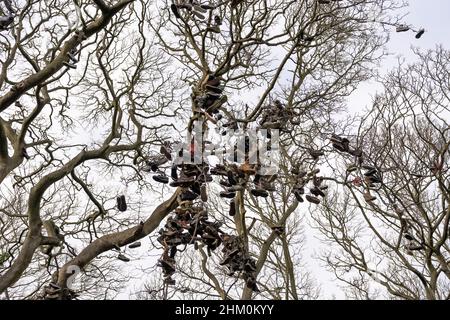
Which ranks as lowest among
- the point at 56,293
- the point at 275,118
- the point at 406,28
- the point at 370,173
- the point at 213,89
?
the point at 56,293

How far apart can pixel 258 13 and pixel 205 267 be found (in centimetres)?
454

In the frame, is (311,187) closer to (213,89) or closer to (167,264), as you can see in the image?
(213,89)

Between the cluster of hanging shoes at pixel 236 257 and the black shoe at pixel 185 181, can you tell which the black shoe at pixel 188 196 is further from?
the cluster of hanging shoes at pixel 236 257

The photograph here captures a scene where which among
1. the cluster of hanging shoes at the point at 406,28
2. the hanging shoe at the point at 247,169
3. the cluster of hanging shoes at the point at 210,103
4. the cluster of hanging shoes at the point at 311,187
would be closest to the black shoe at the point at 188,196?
the hanging shoe at the point at 247,169

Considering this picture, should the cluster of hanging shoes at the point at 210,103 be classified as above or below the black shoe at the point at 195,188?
above

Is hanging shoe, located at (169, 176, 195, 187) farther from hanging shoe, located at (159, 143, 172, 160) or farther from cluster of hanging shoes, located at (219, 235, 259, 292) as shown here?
cluster of hanging shoes, located at (219, 235, 259, 292)

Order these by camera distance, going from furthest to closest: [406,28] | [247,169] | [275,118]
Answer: [406,28]
[275,118]
[247,169]

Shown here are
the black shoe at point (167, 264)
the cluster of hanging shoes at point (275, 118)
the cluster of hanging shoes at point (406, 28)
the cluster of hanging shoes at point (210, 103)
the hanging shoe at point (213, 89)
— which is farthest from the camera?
the cluster of hanging shoes at point (406, 28)

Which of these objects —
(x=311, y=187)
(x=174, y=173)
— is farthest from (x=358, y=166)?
(x=174, y=173)

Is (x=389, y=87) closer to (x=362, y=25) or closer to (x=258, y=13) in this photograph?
(x=362, y=25)

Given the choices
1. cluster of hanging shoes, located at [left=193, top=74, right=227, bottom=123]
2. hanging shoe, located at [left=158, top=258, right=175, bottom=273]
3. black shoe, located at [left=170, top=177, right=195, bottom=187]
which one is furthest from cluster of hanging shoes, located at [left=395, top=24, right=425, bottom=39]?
hanging shoe, located at [left=158, top=258, right=175, bottom=273]

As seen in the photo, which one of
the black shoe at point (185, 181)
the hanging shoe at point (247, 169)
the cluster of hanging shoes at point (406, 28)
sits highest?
the cluster of hanging shoes at point (406, 28)

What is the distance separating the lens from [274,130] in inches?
126

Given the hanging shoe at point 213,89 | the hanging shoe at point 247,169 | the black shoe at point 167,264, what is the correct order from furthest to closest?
1. the hanging shoe at point 213,89
2. the black shoe at point 167,264
3. the hanging shoe at point 247,169
